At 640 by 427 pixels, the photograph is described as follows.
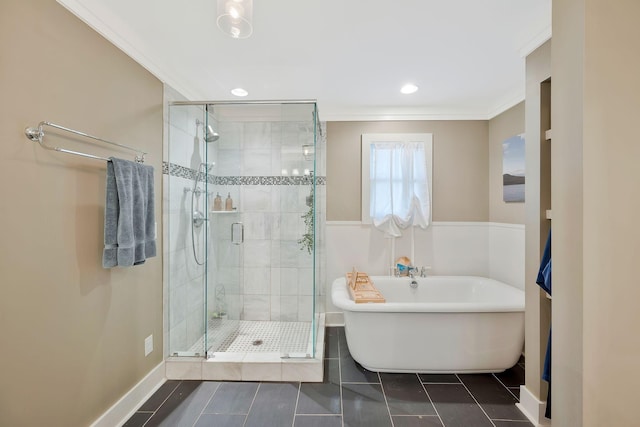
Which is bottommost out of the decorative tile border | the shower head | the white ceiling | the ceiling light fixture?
the decorative tile border

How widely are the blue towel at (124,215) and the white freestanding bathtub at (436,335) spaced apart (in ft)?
4.88

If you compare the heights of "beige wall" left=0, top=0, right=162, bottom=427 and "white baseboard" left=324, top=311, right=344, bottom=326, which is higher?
"beige wall" left=0, top=0, right=162, bottom=427

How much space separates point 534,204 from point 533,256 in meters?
0.33

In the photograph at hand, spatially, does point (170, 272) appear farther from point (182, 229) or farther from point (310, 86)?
point (310, 86)

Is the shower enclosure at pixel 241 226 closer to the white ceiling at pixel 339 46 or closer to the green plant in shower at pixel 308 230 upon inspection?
the green plant in shower at pixel 308 230

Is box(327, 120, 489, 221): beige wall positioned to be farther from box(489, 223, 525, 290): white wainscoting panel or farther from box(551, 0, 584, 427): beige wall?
box(551, 0, 584, 427): beige wall

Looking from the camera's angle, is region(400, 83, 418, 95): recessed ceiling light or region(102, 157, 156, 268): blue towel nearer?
region(102, 157, 156, 268): blue towel

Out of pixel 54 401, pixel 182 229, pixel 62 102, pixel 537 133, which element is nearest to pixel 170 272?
pixel 182 229

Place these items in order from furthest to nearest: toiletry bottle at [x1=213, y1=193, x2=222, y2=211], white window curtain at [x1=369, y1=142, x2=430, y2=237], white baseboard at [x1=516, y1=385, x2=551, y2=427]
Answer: white window curtain at [x1=369, y1=142, x2=430, y2=237] → toiletry bottle at [x1=213, y1=193, x2=222, y2=211] → white baseboard at [x1=516, y1=385, x2=551, y2=427]

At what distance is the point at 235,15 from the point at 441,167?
106 inches

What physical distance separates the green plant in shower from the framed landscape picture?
197cm

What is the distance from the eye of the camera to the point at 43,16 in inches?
48.8

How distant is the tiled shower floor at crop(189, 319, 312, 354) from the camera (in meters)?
2.32

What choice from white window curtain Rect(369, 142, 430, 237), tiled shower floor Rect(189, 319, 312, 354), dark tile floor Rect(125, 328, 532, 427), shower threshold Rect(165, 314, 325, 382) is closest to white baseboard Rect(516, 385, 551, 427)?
dark tile floor Rect(125, 328, 532, 427)
